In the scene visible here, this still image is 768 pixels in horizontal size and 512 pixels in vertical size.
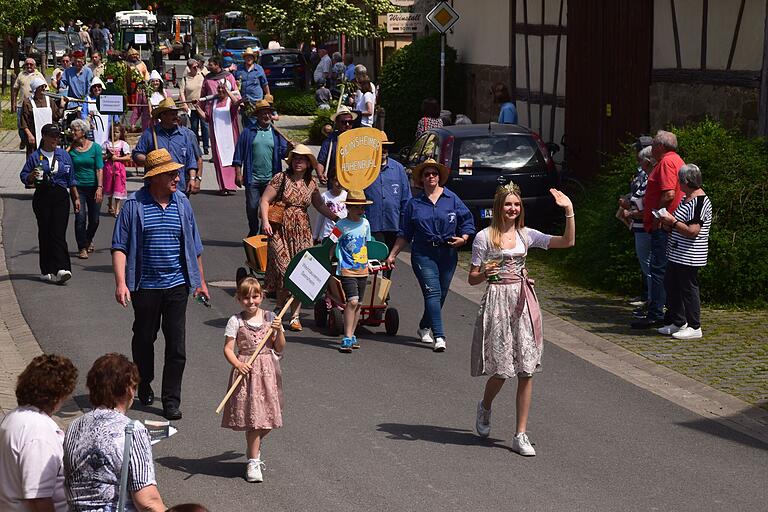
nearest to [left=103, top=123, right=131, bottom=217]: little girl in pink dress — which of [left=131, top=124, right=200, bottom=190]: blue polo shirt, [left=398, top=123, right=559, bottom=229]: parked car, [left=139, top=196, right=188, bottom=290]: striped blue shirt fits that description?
[left=131, top=124, right=200, bottom=190]: blue polo shirt

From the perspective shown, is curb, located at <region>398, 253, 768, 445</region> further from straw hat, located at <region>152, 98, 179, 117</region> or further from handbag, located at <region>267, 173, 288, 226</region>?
straw hat, located at <region>152, 98, 179, 117</region>

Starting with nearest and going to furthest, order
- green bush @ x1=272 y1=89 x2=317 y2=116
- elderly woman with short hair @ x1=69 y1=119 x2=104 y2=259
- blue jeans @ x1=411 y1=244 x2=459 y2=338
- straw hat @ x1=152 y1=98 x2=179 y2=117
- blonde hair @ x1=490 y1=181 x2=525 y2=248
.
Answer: blonde hair @ x1=490 y1=181 x2=525 y2=248 → blue jeans @ x1=411 y1=244 x2=459 y2=338 → straw hat @ x1=152 y1=98 x2=179 y2=117 → elderly woman with short hair @ x1=69 y1=119 x2=104 y2=259 → green bush @ x1=272 y1=89 x2=317 y2=116

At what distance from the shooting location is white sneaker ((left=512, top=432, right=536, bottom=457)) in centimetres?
842

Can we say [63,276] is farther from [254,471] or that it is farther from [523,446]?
[523,446]

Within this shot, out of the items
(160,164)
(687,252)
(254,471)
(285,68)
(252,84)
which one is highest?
(160,164)

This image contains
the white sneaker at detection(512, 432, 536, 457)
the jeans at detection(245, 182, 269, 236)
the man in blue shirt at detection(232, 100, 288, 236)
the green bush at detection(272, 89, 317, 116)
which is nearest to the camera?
the white sneaker at detection(512, 432, 536, 457)

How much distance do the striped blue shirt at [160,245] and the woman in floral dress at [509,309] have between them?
2189mm

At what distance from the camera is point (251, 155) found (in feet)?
49.2

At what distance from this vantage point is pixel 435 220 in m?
11.3

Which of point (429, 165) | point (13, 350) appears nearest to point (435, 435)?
point (429, 165)

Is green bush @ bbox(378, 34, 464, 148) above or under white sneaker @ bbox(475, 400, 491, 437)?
above

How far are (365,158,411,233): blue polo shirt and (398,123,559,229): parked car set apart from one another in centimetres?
388

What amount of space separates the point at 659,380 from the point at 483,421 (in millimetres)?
2407

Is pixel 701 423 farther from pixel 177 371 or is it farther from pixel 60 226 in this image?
pixel 60 226
